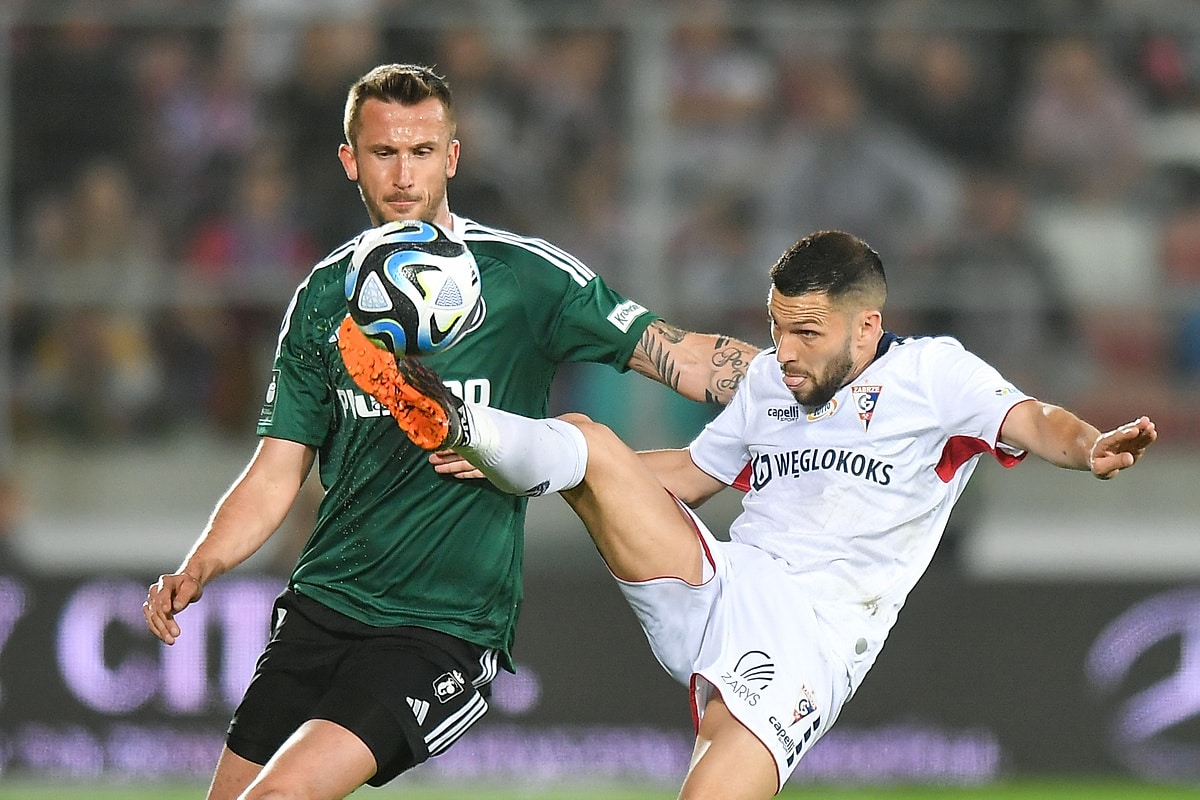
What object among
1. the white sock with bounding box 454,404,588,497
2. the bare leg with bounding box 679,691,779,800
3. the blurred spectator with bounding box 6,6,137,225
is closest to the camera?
the white sock with bounding box 454,404,588,497

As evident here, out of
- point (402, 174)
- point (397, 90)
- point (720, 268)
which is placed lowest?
point (720, 268)

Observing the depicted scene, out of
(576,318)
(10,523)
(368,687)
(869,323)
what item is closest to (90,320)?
(10,523)

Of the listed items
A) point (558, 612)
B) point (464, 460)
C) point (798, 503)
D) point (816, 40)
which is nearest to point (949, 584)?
point (558, 612)

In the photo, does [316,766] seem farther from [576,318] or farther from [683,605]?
[576,318]

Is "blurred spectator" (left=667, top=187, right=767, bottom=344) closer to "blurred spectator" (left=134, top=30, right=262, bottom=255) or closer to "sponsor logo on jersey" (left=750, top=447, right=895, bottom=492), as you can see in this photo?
"blurred spectator" (left=134, top=30, right=262, bottom=255)

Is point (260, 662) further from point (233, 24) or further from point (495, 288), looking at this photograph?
point (233, 24)

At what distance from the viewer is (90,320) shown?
32.8ft

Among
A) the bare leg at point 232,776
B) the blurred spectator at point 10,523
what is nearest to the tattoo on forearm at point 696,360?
the bare leg at point 232,776

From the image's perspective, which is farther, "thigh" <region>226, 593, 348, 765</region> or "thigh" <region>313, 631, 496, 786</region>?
"thigh" <region>226, 593, 348, 765</region>

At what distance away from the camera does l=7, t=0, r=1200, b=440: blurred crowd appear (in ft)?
33.0

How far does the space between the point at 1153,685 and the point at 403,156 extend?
239 inches

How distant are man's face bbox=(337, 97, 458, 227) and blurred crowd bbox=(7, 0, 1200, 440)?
499cm

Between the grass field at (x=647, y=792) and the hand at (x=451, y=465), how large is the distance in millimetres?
4577

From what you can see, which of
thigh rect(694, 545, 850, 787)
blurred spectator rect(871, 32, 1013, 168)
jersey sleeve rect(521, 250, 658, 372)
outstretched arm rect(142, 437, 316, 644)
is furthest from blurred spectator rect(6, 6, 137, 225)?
thigh rect(694, 545, 850, 787)
